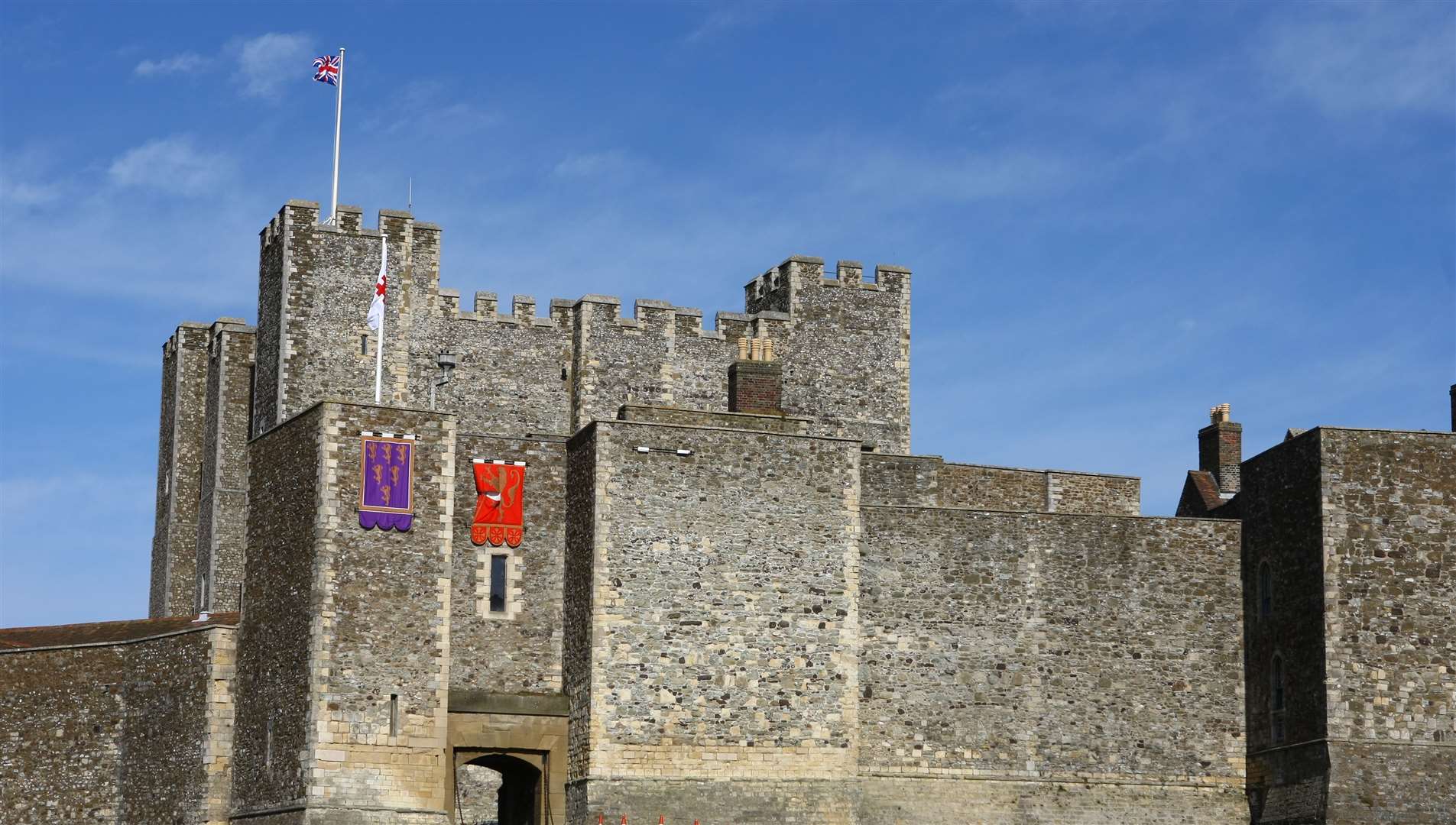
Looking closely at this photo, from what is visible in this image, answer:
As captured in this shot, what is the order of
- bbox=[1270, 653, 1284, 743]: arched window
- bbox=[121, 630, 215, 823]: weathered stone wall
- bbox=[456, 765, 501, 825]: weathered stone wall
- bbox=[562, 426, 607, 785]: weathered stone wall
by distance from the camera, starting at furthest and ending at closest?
bbox=[456, 765, 501, 825]: weathered stone wall < bbox=[1270, 653, 1284, 743]: arched window < bbox=[121, 630, 215, 823]: weathered stone wall < bbox=[562, 426, 607, 785]: weathered stone wall

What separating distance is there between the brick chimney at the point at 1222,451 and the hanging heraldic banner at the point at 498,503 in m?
21.5

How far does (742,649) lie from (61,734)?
12785 mm

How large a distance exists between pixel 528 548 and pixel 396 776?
16.2ft

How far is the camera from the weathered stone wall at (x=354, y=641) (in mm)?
40688

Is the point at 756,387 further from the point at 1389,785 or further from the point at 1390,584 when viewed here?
the point at 1389,785

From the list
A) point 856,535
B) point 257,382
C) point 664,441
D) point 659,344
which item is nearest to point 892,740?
point 856,535

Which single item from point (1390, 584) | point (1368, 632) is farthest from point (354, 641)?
point (1390, 584)

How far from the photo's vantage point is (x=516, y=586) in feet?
142

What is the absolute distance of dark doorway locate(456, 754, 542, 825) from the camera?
44125 mm

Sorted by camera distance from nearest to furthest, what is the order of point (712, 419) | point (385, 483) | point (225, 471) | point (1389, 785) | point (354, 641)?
point (354, 641)
point (385, 483)
point (1389, 785)
point (712, 419)
point (225, 471)

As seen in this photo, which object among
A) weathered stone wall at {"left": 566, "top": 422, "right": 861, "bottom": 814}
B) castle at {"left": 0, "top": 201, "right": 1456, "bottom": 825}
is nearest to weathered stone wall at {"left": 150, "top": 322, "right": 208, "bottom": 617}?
castle at {"left": 0, "top": 201, "right": 1456, "bottom": 825}

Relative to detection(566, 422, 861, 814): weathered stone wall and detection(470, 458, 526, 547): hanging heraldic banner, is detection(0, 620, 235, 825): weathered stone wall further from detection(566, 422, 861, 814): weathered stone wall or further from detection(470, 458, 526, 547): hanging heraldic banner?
detection(566, 422, 861, 814): weathered stone wall

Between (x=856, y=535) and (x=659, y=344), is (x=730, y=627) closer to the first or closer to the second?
(x=856, y=535)

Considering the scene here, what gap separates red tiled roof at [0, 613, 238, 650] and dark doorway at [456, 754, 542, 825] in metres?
5.47
